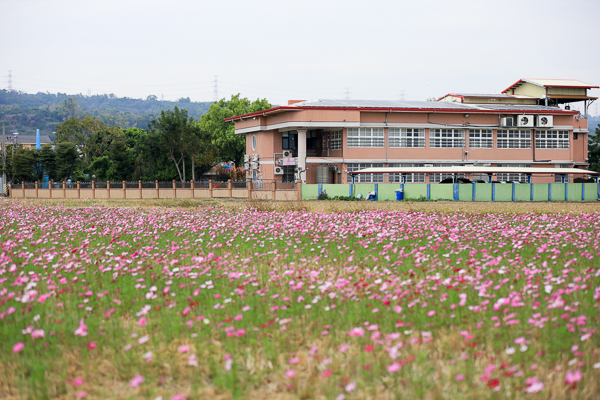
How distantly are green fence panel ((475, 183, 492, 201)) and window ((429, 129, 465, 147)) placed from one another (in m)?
14.9

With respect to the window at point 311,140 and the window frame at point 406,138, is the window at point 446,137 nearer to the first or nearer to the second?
the window frame at point 406,138

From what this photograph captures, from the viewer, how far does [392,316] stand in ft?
19.3

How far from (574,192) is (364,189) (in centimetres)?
1406

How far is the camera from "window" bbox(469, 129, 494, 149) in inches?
2080

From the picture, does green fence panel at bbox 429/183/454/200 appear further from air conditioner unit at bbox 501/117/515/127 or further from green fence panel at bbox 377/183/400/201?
air conditioner unit at bbox 501/117/515/127

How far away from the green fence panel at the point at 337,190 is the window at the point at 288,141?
43.7ft

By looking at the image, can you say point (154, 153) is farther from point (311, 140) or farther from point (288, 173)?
point (311, 140)

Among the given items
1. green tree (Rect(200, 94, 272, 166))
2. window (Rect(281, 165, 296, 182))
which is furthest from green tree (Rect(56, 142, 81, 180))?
window (Rect(281, 165, 296, 182))

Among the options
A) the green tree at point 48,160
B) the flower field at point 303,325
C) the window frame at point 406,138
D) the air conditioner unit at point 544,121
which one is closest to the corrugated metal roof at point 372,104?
the window frame at point 406,138

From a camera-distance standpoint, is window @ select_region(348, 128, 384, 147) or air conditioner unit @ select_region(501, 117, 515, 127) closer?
window @ select_region(348, 128, 384, 147)

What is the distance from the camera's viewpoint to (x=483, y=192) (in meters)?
37.4

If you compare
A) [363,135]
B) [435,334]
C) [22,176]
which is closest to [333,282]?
[435,334]

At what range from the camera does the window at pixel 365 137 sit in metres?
49.7

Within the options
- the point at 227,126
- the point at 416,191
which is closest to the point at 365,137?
the point at 416,191
